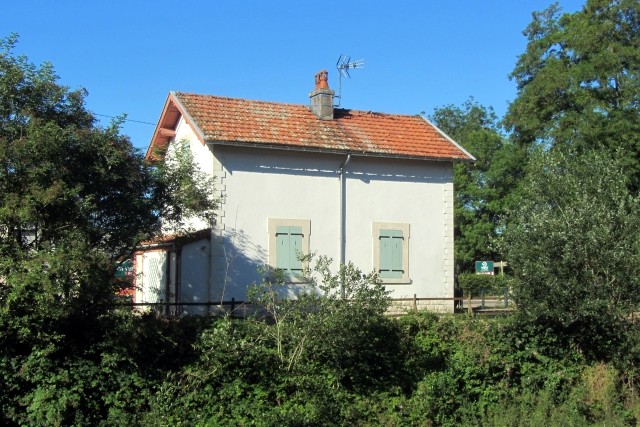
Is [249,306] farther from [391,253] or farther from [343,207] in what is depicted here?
[391,253]

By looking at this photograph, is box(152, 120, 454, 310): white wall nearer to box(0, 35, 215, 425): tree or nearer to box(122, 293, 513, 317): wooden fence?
box(122, 293, 513, 317): wooden fence

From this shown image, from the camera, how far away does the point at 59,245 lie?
11.2 meters

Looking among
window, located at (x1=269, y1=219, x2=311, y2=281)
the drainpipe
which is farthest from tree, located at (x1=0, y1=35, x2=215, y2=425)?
the drainpipe

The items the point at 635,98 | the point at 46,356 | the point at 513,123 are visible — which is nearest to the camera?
the point at 46,356

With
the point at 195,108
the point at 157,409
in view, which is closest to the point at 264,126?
the point at 195,108

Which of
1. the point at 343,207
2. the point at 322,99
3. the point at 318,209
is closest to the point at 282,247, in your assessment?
the point at 318,209

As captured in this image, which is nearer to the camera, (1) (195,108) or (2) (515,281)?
(2) (515,281)

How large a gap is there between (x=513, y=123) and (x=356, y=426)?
2017 cm

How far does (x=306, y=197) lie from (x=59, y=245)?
9.00 metres

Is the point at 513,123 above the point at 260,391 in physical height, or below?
above

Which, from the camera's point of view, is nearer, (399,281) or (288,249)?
(288,249)

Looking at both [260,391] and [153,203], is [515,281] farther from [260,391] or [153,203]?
[153,203]

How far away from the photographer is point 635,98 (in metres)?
26.9

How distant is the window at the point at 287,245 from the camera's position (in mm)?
18844
